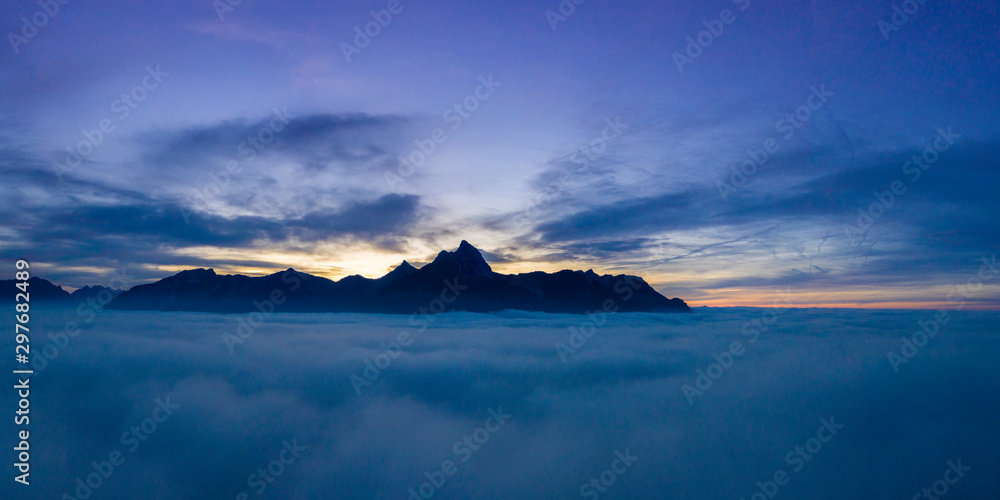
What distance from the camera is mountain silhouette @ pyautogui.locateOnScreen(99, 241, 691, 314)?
12406 cm

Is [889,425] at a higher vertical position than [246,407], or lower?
lower

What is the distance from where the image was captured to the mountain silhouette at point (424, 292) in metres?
124

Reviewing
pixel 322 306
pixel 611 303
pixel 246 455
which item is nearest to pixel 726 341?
pixel 246 455

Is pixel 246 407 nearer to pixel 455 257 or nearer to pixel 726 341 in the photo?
pixel 726 341

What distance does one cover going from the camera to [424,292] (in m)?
126

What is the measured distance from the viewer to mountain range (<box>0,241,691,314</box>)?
124062 mm

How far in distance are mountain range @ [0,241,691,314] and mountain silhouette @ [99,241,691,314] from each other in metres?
0.28

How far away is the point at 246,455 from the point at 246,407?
391 cm

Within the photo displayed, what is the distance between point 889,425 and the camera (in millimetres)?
21828

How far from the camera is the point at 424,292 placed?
125812 mm

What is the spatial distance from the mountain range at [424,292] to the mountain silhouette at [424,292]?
28cm

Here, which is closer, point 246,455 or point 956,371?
point 246,455

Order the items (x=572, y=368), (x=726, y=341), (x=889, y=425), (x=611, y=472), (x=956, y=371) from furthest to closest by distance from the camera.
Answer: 1. (x=726, y=341)
2. (x=572, y=368)
3. (x=956, y=371)
4. (x=889, y=425)
5. (x=611, y=472)

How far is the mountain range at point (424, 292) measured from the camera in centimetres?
12406
